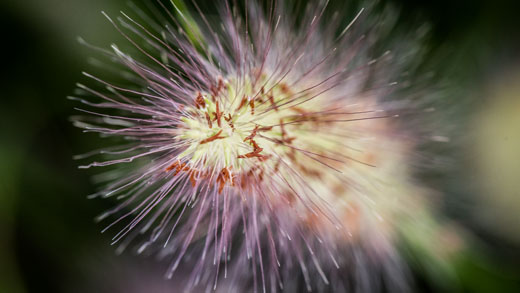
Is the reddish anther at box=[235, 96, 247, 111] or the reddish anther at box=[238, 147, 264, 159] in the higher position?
the reddish anther at box=[235, 96, 247, 111]

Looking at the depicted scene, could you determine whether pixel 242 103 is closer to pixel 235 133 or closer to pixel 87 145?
pixel 235 133

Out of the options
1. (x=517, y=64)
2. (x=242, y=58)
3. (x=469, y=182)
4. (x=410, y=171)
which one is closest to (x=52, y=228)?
(x=242, y=58)

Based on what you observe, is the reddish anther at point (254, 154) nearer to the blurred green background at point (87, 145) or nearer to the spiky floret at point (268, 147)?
the spiky floret at point (268, 147)

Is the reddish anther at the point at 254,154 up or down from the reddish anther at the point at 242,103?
down

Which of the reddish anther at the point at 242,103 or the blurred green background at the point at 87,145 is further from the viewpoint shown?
the blurred green background at the point at 87,145

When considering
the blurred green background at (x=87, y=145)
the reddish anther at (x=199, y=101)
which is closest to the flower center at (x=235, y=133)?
the reddish anther at (x=199, y=101)

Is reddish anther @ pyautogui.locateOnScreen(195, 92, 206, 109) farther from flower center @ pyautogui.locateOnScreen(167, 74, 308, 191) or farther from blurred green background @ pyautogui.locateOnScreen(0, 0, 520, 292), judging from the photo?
blurred green background @ pyautogui.locateOnScreen(0, 0, 520, 292)

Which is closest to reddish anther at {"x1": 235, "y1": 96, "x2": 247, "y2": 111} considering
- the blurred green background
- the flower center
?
the flower center
